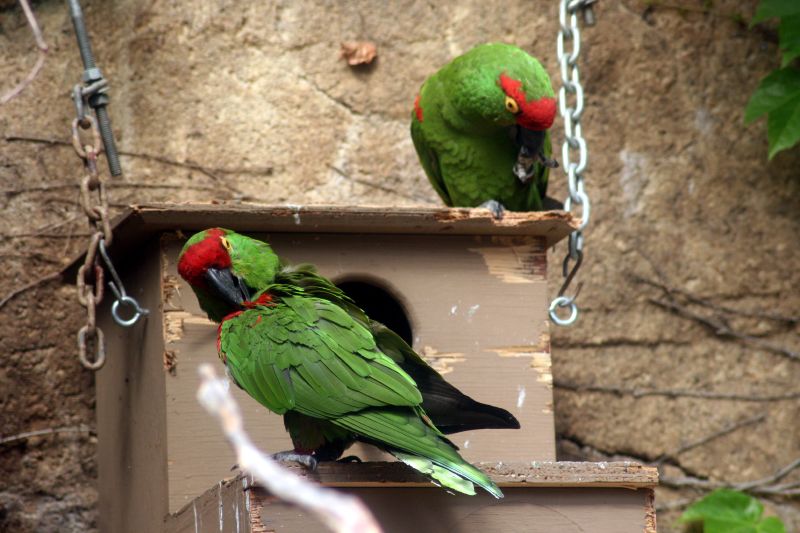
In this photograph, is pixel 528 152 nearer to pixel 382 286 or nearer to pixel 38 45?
pixel 382 286

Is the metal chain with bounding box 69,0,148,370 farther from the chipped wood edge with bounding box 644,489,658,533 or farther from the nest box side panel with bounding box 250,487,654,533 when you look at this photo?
the chipped wood edge with bounding box 644,489,658,533

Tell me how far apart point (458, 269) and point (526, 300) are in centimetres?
17

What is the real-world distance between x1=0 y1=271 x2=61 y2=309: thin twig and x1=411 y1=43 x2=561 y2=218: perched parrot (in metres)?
1.07

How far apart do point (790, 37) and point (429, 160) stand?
105cm

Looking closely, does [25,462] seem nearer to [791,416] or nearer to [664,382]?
[664,382]

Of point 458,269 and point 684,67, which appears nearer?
point 458,269

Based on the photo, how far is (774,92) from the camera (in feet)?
9.83

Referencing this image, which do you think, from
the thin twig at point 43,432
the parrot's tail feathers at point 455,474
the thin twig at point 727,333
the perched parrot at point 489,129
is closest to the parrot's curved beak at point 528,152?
the perched parrot at point 489,129

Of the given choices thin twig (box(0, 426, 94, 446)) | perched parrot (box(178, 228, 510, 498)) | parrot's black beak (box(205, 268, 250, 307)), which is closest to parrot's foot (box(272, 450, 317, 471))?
perched parrot (box(178, 228, 510, 498))

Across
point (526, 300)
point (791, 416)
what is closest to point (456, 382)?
point (526, 300)

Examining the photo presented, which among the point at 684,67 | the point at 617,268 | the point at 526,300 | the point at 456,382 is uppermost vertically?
the point at 684,67

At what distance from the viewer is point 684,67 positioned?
3.35 m

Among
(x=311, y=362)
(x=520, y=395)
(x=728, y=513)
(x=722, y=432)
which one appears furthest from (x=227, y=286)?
(x=722, y=432)

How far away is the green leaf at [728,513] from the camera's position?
279 centimetres
